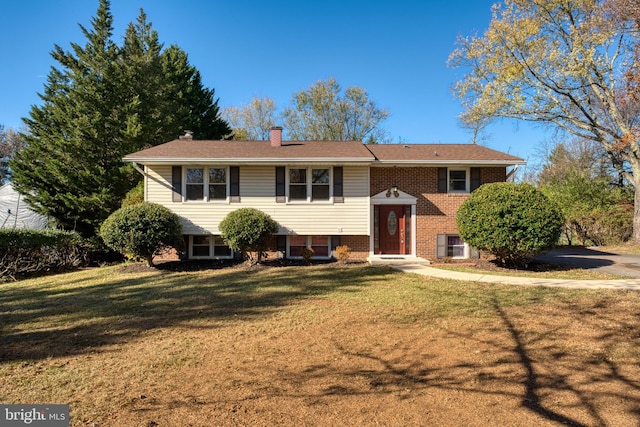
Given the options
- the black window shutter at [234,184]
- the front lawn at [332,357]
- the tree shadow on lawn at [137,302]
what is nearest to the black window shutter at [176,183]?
the black window shutter at [234,184]

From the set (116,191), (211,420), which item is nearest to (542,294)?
(211,420)

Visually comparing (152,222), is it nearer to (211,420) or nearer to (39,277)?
(39,277)

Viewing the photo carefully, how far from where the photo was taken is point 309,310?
20.9ft

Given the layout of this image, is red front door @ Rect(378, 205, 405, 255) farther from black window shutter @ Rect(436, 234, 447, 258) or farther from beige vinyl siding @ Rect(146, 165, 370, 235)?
black window shutter @ Rect(436, 234, 447, 258)

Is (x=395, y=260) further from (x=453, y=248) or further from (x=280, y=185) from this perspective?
(x=280, y=185)

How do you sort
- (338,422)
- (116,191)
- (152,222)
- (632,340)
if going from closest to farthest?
(338,422) < (632,340) < (152,222) < (116,191)

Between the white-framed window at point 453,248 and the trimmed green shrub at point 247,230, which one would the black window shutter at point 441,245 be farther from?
the trimmed green shrub at point 247,230

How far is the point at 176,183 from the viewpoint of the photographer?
12.4m

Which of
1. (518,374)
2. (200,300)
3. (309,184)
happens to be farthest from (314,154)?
(518,374)

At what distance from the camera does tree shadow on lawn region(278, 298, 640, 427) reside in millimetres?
3199

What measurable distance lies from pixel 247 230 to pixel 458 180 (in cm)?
816

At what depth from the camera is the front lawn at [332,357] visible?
3.15 m

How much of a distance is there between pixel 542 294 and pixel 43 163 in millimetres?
21304

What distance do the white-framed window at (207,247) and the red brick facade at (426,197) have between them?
5991 millimetres
